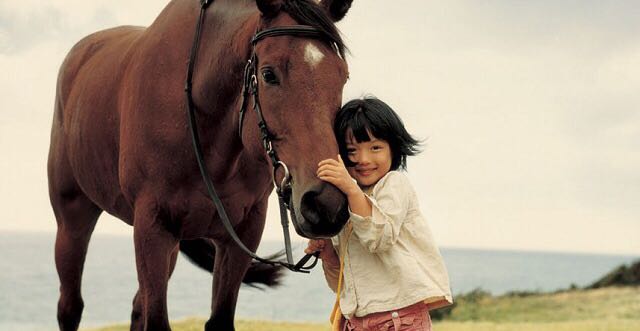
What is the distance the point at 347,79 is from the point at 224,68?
28.4 inches

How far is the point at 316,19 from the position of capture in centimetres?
270

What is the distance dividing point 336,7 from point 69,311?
325 cm

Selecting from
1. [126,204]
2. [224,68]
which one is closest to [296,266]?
[224,68]

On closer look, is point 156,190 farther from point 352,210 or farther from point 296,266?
point 352,210

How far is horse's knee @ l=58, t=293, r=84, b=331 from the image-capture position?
16.6 feet

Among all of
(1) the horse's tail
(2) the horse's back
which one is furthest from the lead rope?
(1) the horse's tail

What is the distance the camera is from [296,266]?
2.84m

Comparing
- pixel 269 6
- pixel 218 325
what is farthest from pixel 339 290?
pixel 218 325

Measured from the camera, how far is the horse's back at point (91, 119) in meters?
4.02

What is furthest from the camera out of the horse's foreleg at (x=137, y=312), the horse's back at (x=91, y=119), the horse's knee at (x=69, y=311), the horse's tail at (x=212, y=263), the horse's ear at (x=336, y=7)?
the horse's tail at (x=212, y=263)

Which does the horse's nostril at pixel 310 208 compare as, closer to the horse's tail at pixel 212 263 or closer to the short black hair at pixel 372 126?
the short black hair at pixel 372 126

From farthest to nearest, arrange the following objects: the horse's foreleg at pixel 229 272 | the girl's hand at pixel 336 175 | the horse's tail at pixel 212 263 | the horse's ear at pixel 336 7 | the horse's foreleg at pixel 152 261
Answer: the horse's tail at pixel 212 263 → the horse's foreleg at pixel 229 272 → the horse's foreleg at pixel 152 261 → the horse's ear at pixel 336 7 → the girl's hand at pixel 336 175

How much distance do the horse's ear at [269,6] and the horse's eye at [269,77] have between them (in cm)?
27

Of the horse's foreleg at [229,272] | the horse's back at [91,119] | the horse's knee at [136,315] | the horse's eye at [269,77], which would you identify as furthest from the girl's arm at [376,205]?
the horse's knee at [136,315]
